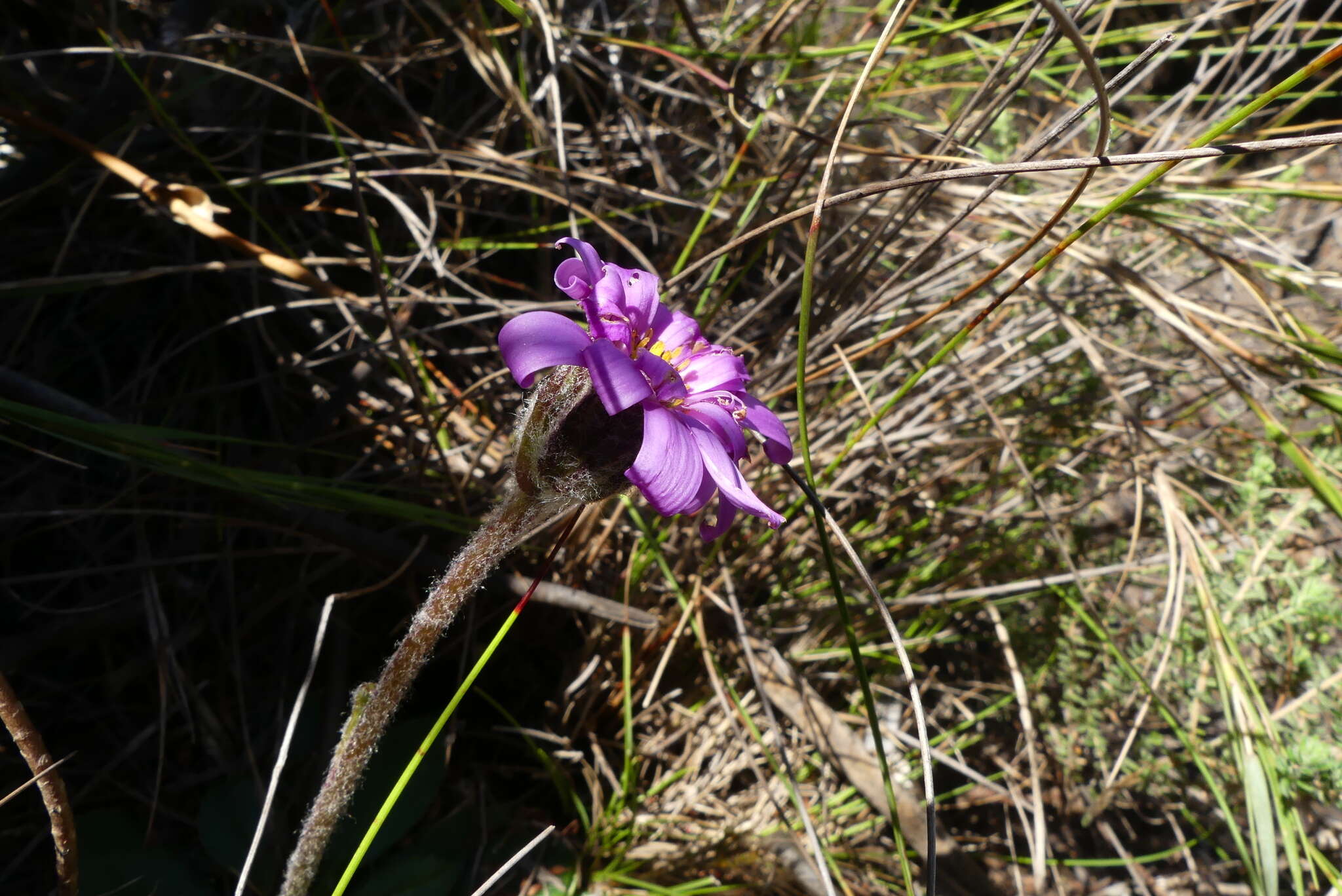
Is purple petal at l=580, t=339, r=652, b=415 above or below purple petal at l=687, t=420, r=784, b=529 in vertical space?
above

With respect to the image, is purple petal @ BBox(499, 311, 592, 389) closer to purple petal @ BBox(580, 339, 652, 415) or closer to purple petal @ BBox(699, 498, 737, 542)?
purple petal @ BBox(580, 339, 652, 415)

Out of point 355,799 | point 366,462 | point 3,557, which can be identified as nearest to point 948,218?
point 366,462

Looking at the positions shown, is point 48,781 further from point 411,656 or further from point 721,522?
point 721,522

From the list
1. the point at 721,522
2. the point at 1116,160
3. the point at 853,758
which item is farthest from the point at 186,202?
the point at 853,758

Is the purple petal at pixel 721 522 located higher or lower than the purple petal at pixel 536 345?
lower

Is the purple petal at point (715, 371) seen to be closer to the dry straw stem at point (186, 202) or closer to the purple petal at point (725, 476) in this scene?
the purple petal at point (725, 476)

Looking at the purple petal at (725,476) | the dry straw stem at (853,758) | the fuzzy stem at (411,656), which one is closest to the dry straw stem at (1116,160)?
the purple petal at (725,476)

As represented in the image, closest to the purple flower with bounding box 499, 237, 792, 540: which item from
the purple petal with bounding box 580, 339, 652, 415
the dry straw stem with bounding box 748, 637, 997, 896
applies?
the purple petal with bounding box 580, 339, 652, 415
